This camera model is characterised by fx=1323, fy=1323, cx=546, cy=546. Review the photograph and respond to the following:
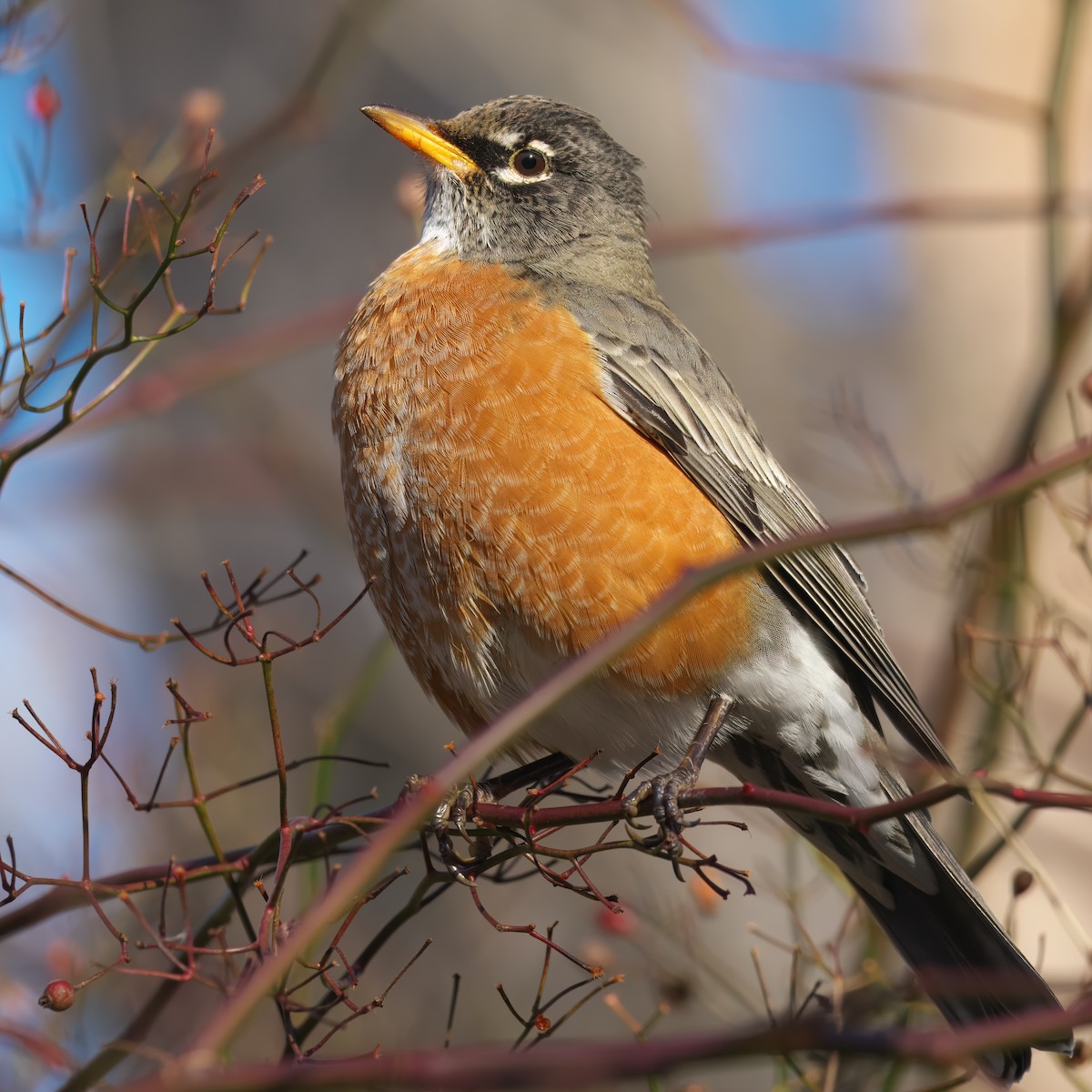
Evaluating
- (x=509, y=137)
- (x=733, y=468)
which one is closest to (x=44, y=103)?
(x=509, y=137)

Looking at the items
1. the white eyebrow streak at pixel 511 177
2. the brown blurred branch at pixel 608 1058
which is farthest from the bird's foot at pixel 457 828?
the white eyebrow streak at pixel 511 177

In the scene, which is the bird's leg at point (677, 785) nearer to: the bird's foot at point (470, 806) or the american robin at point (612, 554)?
the american robin at point (612, 554)

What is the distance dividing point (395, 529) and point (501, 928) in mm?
1359

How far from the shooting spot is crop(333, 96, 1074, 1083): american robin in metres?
3.38

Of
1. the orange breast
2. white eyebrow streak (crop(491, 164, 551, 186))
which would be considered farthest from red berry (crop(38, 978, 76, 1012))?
white eyebrow streak (crop(491, 164, 551, 186))

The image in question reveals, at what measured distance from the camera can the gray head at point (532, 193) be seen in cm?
438

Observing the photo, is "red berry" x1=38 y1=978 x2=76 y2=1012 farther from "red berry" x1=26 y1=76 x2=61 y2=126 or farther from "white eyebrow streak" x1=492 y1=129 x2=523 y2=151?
"white eyebrow streak" x1=492 y1=129 x2=523 y2=151

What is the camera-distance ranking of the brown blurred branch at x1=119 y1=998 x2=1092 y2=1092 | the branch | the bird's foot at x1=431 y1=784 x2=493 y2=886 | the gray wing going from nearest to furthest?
the brown blurred branch at x1=119 y1=998 x2=1092 y2=1092
the branch
the bird's foot at x1=431 y1=784 x2=493 y2=886
the gray wing

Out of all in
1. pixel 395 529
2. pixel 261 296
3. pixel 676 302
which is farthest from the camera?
pixel 676 302

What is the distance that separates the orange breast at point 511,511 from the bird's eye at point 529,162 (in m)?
0.99

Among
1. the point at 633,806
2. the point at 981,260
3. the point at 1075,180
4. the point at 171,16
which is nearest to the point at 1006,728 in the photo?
the point at 633,806

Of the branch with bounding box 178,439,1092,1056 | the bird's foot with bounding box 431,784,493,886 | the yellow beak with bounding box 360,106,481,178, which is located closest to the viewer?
the branch with bounding box 178,439,1092,1056

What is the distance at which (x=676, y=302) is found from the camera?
26.1ft

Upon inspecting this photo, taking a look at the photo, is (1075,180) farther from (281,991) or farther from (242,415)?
(281,991)
